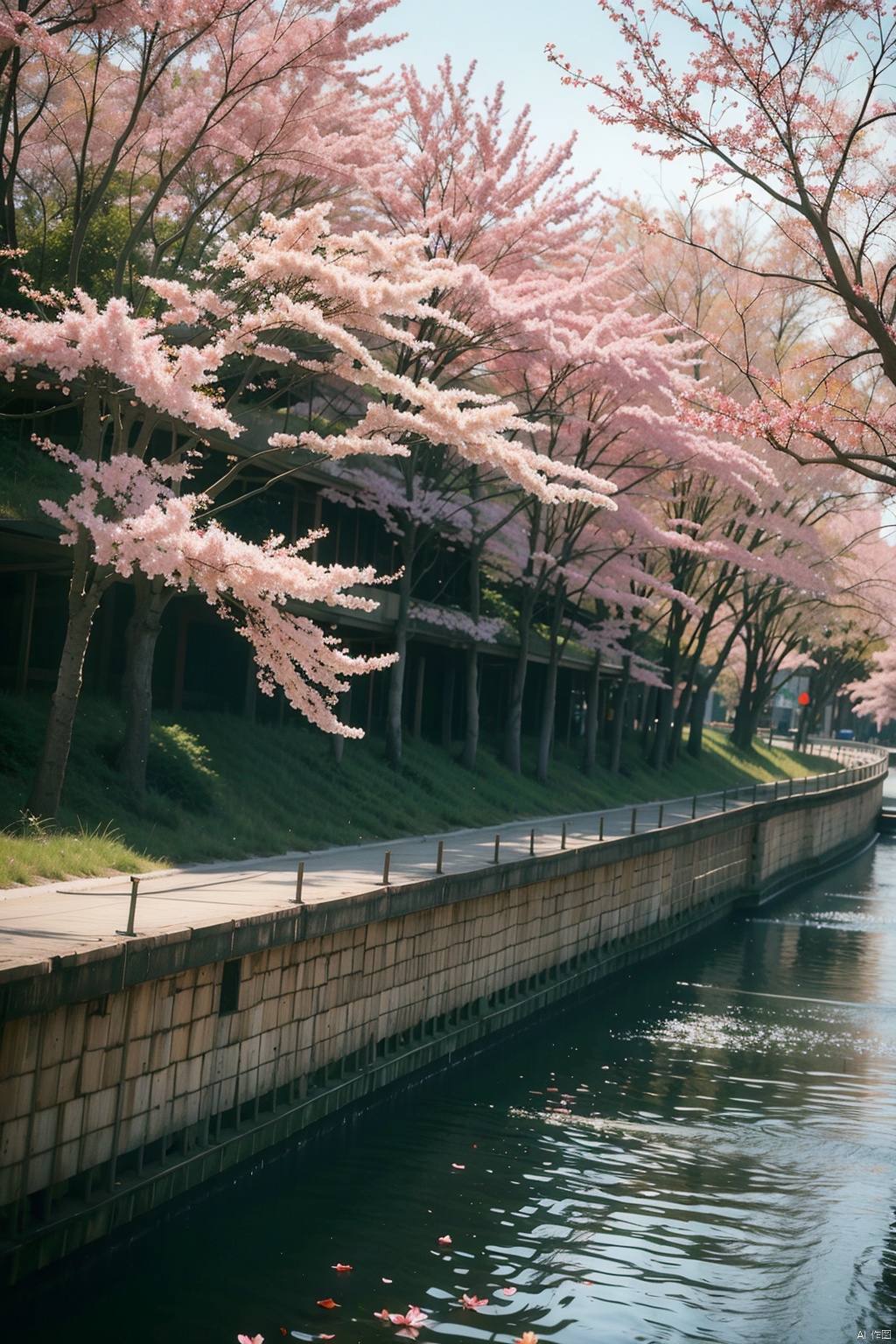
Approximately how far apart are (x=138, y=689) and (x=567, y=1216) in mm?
9616

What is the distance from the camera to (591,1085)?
16.5 meters

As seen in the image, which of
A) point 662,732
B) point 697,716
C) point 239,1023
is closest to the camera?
point 239,1023

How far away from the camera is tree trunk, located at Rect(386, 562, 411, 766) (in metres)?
27.7

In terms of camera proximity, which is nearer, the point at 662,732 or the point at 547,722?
the point at 547,722

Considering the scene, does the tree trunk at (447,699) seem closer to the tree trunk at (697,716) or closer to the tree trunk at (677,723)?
the tree trunk at (677,723)

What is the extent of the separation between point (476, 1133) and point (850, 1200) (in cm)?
373

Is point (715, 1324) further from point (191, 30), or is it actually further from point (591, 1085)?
point (191, 30)

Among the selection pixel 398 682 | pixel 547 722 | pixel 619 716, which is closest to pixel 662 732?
pixel 619 716

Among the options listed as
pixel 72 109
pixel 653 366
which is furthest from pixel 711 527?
Result: pixel 72 109

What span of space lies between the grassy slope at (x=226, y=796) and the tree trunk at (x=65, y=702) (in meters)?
0.38

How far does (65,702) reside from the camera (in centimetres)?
1575

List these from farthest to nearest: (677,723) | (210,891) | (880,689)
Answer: (880,689), (677,723), (210,891)

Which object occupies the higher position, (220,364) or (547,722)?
(220,364)

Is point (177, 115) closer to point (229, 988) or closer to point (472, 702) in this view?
point (229, 988)
